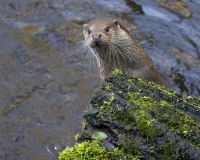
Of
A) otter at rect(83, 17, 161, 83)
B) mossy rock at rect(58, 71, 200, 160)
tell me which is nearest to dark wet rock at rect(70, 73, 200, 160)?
mossy rock at rect(58, 71, 200, 160)

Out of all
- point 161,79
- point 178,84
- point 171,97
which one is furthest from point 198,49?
point 171,97

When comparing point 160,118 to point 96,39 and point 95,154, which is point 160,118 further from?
point 96,39

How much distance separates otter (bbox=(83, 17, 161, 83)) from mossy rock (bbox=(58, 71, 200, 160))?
85.3 inches

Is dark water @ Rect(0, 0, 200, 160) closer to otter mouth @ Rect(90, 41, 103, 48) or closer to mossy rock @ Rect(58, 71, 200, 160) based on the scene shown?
otter mouth @ Rect(90, 41, 103, 48)

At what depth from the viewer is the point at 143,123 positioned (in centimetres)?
391

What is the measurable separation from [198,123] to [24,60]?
427cm

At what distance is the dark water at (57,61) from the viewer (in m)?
6.61

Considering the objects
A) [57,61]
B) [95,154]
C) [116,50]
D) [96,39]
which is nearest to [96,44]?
[96,39]

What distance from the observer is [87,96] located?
24.1 ft

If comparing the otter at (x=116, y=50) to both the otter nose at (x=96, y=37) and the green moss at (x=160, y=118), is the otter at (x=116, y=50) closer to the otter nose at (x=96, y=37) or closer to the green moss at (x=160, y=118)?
the otter nose at (x=96, y=37)

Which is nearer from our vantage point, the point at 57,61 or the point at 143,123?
the point at 143,123

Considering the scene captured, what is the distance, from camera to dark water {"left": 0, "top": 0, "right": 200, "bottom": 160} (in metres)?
6.61

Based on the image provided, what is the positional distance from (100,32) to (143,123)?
265cm

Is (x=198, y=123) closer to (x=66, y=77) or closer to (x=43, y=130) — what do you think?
(x=43, y=130)
